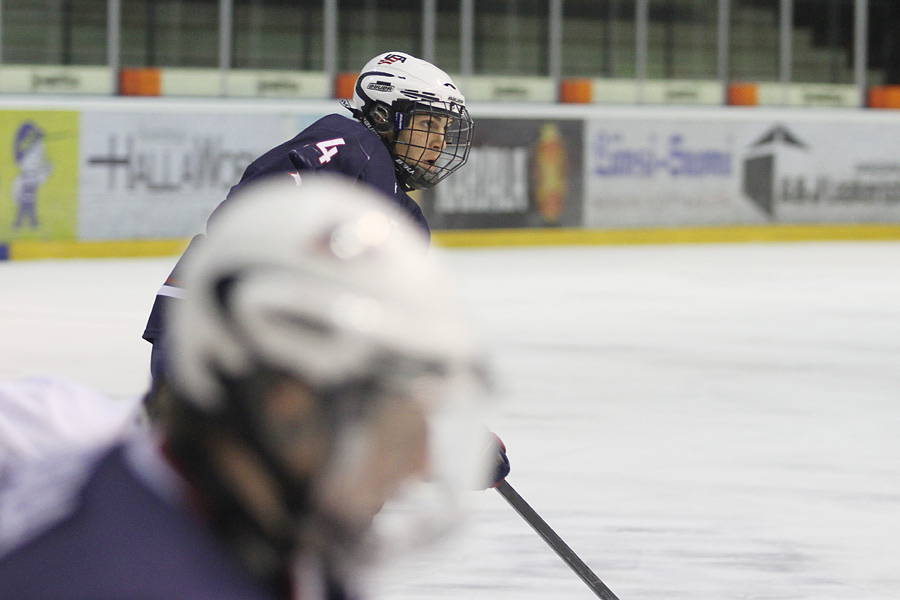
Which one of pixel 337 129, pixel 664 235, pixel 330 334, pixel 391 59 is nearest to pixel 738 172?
pixel 664 235

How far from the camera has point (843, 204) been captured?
12789 mm

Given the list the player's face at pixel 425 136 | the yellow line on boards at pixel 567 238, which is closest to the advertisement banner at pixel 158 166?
the yellow line on boards at pixel 567 238

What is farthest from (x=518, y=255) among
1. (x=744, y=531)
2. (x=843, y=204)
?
(x=744, y=531)

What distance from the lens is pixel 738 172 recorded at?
12.4 meters

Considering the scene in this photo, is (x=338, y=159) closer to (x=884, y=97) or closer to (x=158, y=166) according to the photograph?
(x=158, y=166)

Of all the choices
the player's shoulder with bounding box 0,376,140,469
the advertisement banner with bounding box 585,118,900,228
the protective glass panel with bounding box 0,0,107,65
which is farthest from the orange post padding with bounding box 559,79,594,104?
the player's shoulder with bounding box 0,376,140,469

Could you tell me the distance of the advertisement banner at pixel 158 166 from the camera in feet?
32.2

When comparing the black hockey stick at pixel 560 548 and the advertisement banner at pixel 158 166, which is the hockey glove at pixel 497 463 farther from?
the advertisement banner at pixel 158 166

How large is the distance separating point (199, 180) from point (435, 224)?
191 cm

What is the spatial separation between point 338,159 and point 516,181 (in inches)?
359

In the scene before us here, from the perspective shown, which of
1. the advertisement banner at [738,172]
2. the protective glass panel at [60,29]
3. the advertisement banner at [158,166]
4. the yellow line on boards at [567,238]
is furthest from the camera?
the protective glass panel at [60,29]

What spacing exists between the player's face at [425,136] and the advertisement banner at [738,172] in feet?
30.5

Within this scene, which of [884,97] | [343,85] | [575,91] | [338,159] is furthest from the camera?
[884,97]

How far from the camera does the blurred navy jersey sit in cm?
244
